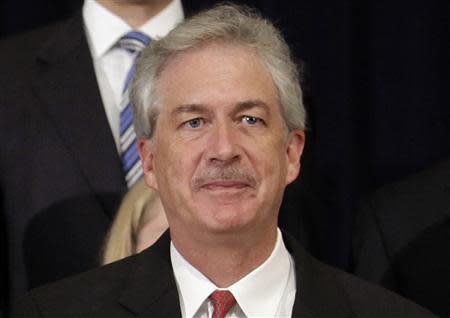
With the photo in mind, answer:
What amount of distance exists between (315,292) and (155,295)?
26cm

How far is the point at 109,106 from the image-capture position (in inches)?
122

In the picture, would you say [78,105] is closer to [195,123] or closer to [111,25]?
[111,25]

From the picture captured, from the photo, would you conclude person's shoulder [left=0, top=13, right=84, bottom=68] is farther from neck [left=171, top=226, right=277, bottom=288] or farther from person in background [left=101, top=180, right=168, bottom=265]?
neck [left=171, top=226, right=277, bottom=288]

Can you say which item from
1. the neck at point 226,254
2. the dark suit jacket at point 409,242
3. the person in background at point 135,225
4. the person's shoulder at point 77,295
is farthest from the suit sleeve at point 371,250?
the person's shoulder at point 77,295

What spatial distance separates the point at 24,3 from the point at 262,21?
3.68ft

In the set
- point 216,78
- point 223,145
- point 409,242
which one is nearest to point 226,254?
point 223,145

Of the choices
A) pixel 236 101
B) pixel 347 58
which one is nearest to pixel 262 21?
pixel 236 101

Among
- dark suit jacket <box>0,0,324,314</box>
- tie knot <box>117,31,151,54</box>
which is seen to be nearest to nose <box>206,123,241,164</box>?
dark suit jacket <box>0,0,324,314</box>

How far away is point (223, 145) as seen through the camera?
2.38 meters

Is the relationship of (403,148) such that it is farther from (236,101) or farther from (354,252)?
(236,101)

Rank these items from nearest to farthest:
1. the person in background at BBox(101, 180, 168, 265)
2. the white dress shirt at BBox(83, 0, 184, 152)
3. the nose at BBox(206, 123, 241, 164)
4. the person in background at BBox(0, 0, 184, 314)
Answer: the nose at BBox(206, 123, 241, 164), the person in background at BBox(101, 180, 168, 265), the person in background at BBox(0, 0, 184, 314), the white dress shirt at BBox(83, 0, 184, 152)

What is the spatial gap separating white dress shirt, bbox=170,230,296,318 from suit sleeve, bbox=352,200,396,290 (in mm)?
454

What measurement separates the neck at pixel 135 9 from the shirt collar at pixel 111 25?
0.03ft

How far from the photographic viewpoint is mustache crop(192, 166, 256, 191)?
238 centimetres
